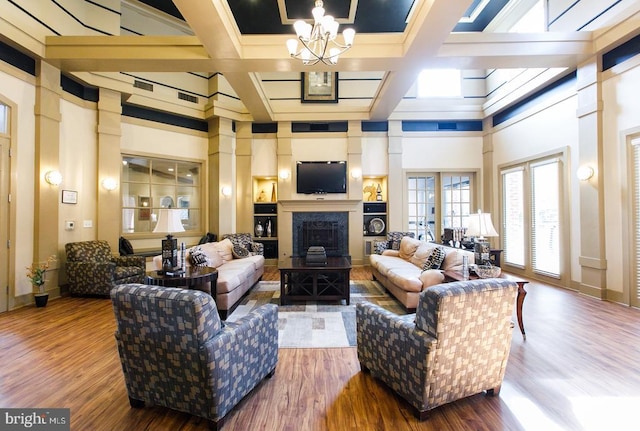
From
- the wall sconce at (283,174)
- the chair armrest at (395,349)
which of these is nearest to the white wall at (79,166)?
the wall sconce at (283,174)

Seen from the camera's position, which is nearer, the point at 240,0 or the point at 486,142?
the point at 240,0

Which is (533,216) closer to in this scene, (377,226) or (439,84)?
→ (377,226)

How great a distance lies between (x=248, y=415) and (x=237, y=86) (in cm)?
500

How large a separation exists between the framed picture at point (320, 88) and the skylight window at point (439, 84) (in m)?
2.10

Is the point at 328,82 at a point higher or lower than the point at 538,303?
higher

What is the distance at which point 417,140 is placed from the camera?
7.16 meters

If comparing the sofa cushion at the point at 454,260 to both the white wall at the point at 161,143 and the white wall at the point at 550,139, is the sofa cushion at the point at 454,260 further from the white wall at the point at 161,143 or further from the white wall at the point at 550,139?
the white wall at the point at 161,143

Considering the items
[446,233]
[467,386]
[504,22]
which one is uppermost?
[504,22]

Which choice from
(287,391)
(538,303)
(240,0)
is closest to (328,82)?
(240,0)

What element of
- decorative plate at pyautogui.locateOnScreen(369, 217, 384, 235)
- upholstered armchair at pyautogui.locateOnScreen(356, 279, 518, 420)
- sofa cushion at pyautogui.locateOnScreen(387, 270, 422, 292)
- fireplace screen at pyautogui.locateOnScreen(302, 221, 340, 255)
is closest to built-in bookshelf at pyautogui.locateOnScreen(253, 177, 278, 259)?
fireplace screen at pyautogui.locateOnScreen(302, 221, 340, 255)

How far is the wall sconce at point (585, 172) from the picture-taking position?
4328 mm

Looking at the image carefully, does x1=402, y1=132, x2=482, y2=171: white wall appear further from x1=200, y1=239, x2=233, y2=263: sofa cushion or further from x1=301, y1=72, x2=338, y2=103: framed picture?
x1=200, y1=239, x2=233, y2=263: sofa cushion

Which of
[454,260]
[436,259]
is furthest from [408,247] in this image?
[454,260]

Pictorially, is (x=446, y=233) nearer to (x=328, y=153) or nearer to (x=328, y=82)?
(x=328, y=153)
